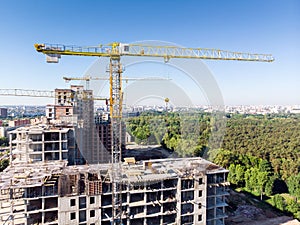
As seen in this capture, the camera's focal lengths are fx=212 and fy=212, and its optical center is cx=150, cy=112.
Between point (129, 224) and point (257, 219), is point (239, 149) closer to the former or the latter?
point (257, 219)

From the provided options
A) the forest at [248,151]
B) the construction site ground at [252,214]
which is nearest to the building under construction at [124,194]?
the construction site ground at [252,214]

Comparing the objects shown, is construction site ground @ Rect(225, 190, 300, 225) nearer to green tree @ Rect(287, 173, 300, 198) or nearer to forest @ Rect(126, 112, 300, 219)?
forest @ Rect(126, 112, 300, 219)

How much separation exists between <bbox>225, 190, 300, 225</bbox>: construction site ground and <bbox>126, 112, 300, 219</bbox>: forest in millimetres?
427

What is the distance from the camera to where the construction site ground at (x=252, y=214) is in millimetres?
7426

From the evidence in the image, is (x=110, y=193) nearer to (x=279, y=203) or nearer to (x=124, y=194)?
(x=124, y=194)

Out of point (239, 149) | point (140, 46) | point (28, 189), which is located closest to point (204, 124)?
point (239, 149)

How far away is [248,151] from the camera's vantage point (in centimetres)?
1316

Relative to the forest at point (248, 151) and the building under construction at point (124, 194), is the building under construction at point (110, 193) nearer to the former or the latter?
the building under construction at point (124, 194)

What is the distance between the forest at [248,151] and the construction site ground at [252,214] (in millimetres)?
427

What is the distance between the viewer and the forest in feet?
31.5

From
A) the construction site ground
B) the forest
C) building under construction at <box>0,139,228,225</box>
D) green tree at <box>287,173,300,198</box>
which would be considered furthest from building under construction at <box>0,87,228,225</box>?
green tree at <box>287,173,300,198</box>

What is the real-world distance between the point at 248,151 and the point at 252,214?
575cm

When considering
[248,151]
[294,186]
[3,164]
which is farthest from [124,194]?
[248,151]

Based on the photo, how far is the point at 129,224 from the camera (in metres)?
5.31
